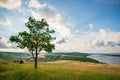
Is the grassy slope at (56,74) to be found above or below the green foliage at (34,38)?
below

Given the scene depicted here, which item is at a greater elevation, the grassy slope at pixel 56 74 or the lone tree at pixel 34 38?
the lone tree at pixel 34 38

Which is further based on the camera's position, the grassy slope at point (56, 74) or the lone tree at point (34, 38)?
the lone tree at point (34, 38)

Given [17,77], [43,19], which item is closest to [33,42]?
[43,19]

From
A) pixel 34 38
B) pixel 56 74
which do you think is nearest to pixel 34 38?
pixel 34 38

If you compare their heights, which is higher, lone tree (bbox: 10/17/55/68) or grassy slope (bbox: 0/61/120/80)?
lone tree (bbox: 10/17/55/68)

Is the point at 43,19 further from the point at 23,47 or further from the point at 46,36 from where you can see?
the point at 23,47

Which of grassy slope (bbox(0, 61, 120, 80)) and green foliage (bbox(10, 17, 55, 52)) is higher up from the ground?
green foliage (bbox(10, 17, 55, 52))

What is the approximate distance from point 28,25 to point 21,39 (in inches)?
228

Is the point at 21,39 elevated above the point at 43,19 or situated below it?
below

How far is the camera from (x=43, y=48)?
54688 mm

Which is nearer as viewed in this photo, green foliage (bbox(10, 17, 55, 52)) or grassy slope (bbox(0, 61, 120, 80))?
grassy slope (bbox(0, 61, 120, 80))

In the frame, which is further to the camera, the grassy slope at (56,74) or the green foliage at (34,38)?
the green foliage at (34,38)

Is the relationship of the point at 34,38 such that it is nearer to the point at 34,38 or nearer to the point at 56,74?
the point at 34,38

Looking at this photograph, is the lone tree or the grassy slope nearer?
the grassy slope
